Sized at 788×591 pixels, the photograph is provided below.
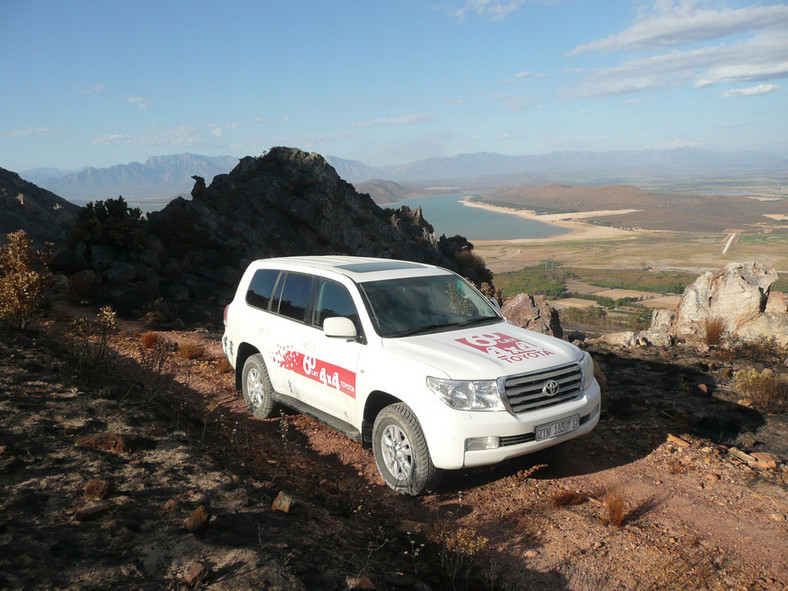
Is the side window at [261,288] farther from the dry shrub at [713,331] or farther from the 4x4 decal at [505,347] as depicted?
the dry shrub at [713,331]

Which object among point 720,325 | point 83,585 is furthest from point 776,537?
point 720,325

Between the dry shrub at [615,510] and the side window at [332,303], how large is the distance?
2.83 metres

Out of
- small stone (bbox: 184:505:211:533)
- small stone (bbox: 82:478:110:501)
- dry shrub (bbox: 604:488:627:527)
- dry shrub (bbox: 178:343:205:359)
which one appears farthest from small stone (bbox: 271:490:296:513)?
dry shrub (bbox: 178:343:205:359)

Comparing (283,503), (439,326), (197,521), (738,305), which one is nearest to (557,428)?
(439,326)

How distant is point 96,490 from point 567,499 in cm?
391

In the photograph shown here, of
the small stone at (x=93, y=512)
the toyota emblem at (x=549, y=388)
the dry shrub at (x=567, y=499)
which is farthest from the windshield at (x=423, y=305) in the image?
the small stone at (x=93, y=512)

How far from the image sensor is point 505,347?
5.12 metres

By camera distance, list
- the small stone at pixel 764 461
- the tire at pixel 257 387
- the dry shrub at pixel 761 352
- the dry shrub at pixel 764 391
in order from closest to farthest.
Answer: the small stone at pixel 764 461 → the tire at pixel 257 387 → the dry shrub at pixel 764 391 → the dry shrub at pixel 761 352

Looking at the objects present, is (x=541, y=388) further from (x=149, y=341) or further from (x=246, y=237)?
(x=246, y=237)

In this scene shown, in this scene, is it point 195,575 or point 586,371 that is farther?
point 586,371

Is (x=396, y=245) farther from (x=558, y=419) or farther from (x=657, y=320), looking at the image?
(x=558, y=419)

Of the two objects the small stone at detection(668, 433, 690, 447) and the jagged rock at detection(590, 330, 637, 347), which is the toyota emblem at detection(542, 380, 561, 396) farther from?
the jagged rock at detection(590, 330, 637, 347)

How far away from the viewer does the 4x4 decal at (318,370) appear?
538 cm

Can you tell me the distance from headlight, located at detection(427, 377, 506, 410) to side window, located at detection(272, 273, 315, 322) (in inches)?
86.0
